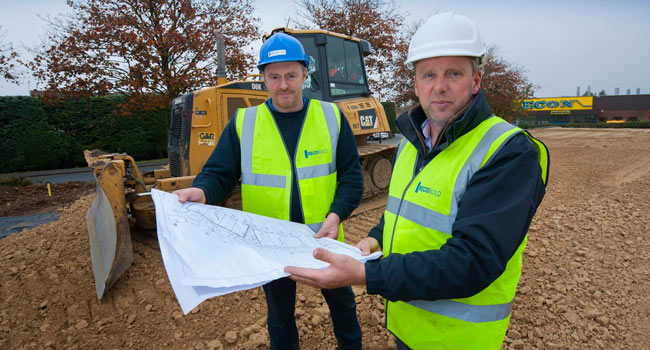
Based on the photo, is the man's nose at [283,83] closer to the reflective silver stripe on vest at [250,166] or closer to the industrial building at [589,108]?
the reflective silver stripe on vest at [250,166]

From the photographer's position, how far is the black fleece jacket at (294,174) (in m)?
2.27

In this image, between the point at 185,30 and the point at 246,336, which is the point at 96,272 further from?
the point at 185,30

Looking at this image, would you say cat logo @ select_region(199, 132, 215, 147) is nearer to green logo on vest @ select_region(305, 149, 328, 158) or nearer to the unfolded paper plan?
green logo on vest @ select_region(305, 149, 328, 158)

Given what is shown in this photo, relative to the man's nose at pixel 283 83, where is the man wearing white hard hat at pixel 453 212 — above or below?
below

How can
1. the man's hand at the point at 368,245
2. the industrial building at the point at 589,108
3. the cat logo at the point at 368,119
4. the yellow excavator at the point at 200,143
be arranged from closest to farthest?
the man's hand at the point at 368,245 → the yellow excavator at the point at 200,143 → the cat logo at the point at 368,119 → the industrial building at the point at 589,108

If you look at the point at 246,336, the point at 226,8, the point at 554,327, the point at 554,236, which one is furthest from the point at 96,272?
the point at 226,8

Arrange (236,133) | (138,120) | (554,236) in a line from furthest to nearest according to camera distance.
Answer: (138,120) → (554,236) → (236,133)

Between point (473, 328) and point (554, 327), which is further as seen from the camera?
point (554, 327)

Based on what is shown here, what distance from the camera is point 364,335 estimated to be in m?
3.11

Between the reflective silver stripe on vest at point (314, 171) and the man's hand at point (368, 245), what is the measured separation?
0.61 metres

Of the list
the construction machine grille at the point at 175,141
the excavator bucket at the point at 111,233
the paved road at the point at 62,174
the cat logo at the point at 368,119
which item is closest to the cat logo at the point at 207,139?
A: the construction machine grille at the point at 175,141

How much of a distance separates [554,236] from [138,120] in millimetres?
16890

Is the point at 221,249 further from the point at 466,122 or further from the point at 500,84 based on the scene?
the point at 500,84

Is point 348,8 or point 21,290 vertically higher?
point 348,8
